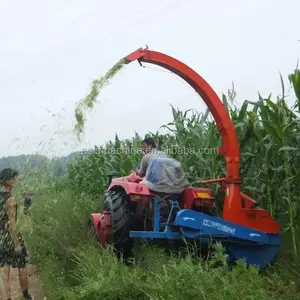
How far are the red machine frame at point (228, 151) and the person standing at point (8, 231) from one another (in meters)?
2.02

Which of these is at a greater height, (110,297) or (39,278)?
(110,297)

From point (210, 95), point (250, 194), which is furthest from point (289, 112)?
point (250, 194)

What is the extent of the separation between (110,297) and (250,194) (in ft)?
11.9

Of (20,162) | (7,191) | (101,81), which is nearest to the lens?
(7,191)

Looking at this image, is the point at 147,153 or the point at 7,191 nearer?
the point at 7,191

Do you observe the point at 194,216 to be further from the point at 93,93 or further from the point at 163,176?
the point at 93,93

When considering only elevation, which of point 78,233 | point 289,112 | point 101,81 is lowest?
point 78,233

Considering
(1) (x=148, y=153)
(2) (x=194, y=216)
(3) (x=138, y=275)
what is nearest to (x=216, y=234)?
(2) (x=194, y=216)

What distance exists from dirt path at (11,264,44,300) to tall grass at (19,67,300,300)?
0.20 m

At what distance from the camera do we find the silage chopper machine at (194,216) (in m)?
6.00

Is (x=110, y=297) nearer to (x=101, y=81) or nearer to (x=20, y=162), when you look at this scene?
(x=101, y=81)

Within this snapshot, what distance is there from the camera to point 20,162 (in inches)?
345

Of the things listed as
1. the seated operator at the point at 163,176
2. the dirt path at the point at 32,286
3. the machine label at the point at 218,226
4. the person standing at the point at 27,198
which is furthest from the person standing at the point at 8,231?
the person standing at the point at 27,198

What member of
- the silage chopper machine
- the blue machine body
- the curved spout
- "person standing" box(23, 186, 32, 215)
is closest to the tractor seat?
the silage chopper machine
